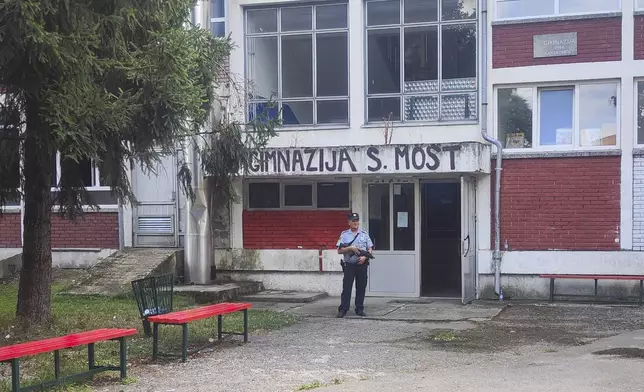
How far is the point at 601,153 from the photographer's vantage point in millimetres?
13984

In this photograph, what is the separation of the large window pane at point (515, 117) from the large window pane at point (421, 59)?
136 cm

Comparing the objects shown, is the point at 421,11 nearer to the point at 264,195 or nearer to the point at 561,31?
the point at 561,31

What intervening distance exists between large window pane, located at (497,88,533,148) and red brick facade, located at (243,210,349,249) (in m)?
3.49

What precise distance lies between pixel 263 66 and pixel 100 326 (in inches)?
281

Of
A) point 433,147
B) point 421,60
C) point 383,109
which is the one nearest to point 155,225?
point 383,109

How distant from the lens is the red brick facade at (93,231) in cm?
1689

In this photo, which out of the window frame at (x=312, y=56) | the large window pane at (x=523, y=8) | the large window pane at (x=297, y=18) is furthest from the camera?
the large window pane at (x=297, y=18)

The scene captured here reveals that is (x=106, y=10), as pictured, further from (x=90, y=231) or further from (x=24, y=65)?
(x=90, y=231)

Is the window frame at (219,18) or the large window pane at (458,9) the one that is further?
the window frame at (219,18)

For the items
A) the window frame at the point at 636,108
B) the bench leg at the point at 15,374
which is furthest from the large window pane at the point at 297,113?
the bench leg at the point at 15,374

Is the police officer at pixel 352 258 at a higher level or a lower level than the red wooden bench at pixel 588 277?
higher

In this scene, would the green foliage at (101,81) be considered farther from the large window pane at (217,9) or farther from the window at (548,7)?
the window at (548,7)

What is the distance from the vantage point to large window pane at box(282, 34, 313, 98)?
1568 centimetres

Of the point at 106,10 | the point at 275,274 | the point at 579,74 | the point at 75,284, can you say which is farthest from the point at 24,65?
the point at 579,74
